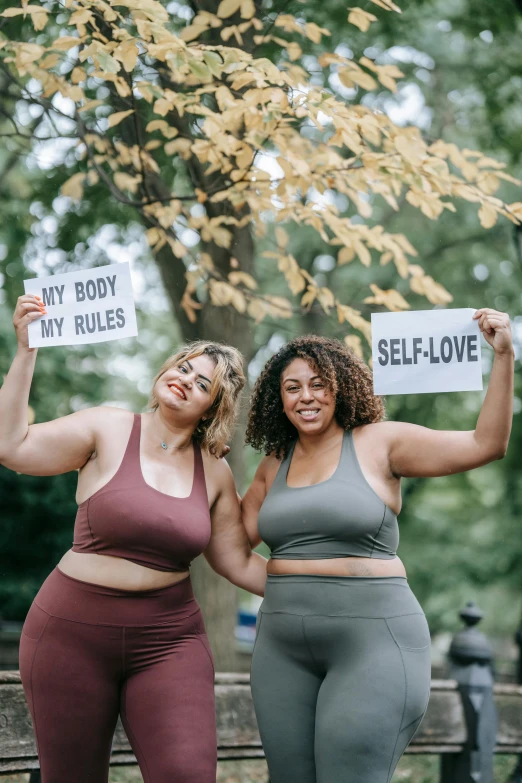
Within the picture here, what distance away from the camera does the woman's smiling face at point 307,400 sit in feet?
10.2

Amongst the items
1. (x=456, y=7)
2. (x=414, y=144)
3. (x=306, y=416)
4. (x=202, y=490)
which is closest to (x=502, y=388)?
(x=306, y=416)

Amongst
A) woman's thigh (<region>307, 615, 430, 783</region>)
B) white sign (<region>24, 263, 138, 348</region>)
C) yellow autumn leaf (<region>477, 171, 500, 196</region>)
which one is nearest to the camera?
woman's thigh (<region>307, 615, 430, 783</region>)

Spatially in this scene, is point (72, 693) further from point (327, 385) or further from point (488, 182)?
point (488, 182)

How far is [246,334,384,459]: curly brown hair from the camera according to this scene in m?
3.17

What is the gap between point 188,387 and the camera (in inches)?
125

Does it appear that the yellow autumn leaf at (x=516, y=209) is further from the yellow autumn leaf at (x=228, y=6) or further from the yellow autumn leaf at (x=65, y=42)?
the yellow autumn leaf at (x=65, y=42)

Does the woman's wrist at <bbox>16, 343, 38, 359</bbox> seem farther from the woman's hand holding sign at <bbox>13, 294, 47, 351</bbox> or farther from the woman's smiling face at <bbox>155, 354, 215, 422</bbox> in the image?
the woman's smiling face at <bbox>155, 354, 215, 422</bbox>

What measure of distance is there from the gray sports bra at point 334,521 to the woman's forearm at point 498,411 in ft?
1.36

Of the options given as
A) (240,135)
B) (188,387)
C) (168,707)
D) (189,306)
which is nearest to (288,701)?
(168,707)

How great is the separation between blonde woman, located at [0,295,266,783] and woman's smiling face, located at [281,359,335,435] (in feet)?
1.21

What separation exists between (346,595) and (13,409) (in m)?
1.27

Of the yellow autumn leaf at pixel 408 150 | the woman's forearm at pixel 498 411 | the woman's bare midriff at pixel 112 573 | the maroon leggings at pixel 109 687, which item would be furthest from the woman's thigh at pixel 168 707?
the yellow autumn leaf at pixel 408 150

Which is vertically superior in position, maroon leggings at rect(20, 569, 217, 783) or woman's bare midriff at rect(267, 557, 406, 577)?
woman's bare midriff at rect(267, 557, 406, 577)

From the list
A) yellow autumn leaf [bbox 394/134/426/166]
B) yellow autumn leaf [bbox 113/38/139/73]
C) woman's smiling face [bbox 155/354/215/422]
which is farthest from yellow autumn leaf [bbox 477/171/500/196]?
woman's smiling face [bbox 155/354/215/422]
